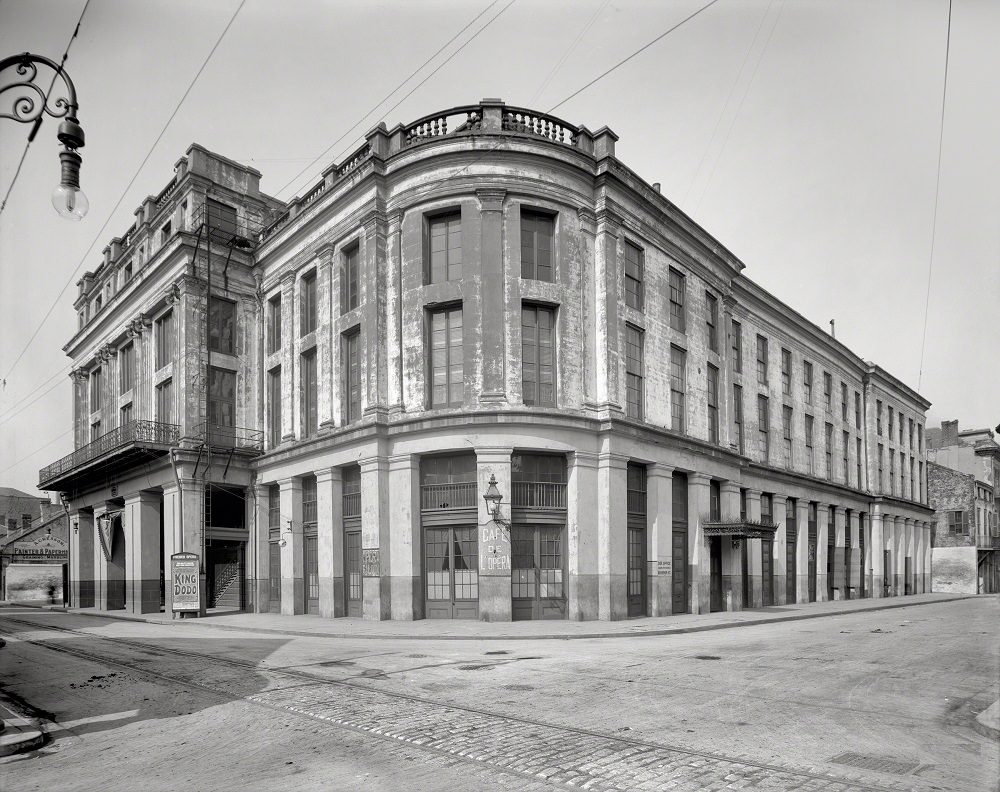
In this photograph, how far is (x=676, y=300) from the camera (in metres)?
29.5

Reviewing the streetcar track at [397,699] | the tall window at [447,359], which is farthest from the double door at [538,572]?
the streetcar track at [397,699]

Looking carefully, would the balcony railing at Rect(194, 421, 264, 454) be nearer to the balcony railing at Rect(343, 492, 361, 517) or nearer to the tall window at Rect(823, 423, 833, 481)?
the balcony railing at Rect(343, 492, 361, 517)

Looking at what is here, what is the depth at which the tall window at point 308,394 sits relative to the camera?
29281 millimetres

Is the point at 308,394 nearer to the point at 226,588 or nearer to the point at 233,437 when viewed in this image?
the point at 233,437

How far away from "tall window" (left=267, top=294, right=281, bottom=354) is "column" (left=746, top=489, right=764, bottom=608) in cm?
2129

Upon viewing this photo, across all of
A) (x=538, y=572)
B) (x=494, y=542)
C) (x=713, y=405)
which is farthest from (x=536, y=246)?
(x=713, y=405)

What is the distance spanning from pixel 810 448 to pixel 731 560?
13979 millimetres

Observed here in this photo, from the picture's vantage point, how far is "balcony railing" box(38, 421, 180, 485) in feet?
105

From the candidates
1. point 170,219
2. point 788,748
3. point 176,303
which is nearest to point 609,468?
point 788,748

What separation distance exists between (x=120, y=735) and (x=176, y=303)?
26701mm

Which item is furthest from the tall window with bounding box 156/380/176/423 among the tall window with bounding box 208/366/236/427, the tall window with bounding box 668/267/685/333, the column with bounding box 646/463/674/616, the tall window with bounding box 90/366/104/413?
the tall window with bounding box 668/267/685/333

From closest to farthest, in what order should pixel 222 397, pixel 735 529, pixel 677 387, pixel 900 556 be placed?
pixel 735 529, pixel 677 387, pixel 222 397, pixel 900 556

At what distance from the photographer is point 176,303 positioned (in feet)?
107

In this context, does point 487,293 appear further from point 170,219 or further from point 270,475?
point 170,219
